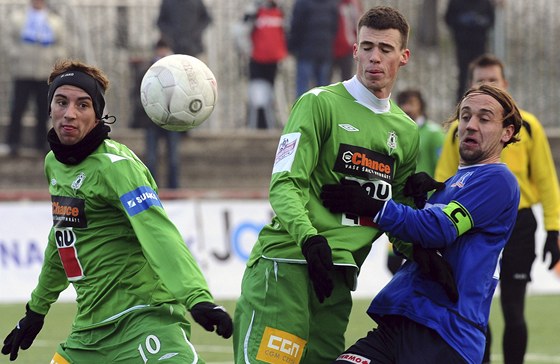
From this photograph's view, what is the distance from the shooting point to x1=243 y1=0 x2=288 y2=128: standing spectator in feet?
55.7

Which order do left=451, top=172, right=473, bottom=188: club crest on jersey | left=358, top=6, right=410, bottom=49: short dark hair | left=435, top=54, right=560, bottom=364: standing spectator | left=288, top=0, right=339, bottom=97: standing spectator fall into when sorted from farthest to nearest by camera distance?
1. left=288, top=0, right=339, bottom=97: standing spectator
2. left=435, top=54, right=560, bottom=364: standing spectator
3. left=358, top=6, right=410, bottom=49: short dark hair
4. left=451, top=172, right=473, bottom=188: club crest on jersey

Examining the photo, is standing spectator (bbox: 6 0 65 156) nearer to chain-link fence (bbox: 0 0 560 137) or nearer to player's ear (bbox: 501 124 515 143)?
chain-link fence (bbox: 0 0 560 137)

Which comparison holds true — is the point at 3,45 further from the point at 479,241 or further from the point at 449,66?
the point at 479,241

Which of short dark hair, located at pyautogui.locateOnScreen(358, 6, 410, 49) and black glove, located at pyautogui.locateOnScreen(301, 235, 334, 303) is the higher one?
short dark hair, located at pyautogui.locateOnScreen(358, 6, 410, 49)

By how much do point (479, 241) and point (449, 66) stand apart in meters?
14.6

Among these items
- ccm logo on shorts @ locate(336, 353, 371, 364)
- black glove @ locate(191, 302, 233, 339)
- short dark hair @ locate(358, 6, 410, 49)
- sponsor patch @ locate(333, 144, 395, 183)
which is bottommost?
ccm logo on shorts @ locate(336, 353, 371, 364)

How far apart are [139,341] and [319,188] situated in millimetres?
1080

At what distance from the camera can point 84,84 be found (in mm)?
6090

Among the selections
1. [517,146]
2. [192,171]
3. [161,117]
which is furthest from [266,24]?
[161,117]

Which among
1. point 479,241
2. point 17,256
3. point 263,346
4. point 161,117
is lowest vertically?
point 17,256

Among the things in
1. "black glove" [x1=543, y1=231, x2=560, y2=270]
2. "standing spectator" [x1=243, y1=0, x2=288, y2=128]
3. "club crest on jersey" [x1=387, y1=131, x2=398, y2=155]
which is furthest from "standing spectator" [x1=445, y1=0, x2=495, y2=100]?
"club crest on jersey" [x1=387, y1=131, x2=398, y2=155]

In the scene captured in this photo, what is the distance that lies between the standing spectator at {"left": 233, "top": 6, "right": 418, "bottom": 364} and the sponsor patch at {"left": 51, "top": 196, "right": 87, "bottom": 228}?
0.83 metres

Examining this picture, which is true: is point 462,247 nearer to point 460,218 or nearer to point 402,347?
point 460,218

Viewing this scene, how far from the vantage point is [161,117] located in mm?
6387
